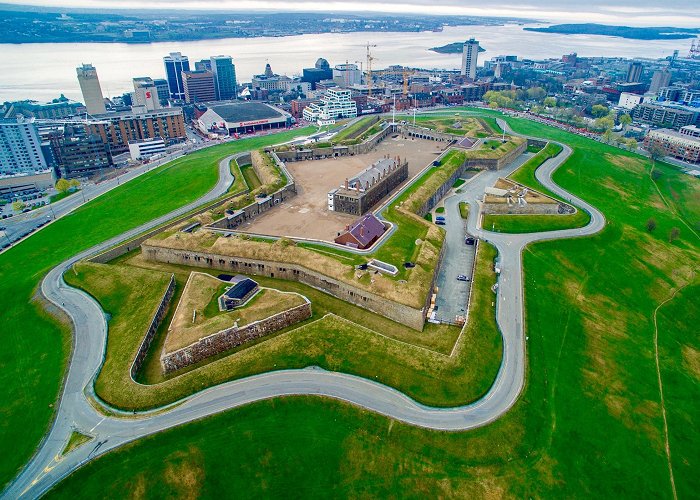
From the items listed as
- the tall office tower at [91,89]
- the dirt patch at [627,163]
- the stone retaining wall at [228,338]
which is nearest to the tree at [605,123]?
the dirt patch at [627,163]

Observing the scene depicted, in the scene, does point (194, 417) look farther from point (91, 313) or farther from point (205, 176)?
point (205, 176)

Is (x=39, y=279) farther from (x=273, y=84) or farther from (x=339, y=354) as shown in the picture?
(x=273, y=84)

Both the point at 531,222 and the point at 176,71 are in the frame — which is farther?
the point at 176,71

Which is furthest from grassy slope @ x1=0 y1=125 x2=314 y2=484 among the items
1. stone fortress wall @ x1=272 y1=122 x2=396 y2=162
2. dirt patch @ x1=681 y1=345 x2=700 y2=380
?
dirt patch @ x1=681 y1=345 x2=700 y2=380

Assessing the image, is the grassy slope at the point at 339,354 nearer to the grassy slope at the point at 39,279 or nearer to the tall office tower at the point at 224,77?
the grassy slope at the point at 39,279

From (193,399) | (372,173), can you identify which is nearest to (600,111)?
(372,173)

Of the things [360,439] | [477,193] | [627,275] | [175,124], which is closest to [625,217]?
[627,275]

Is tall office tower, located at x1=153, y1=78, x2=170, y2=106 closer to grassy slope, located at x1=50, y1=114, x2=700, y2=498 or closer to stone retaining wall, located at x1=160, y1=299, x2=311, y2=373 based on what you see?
stone retaining wall, located at x1=160, y1=299, x2=311, y2=373
